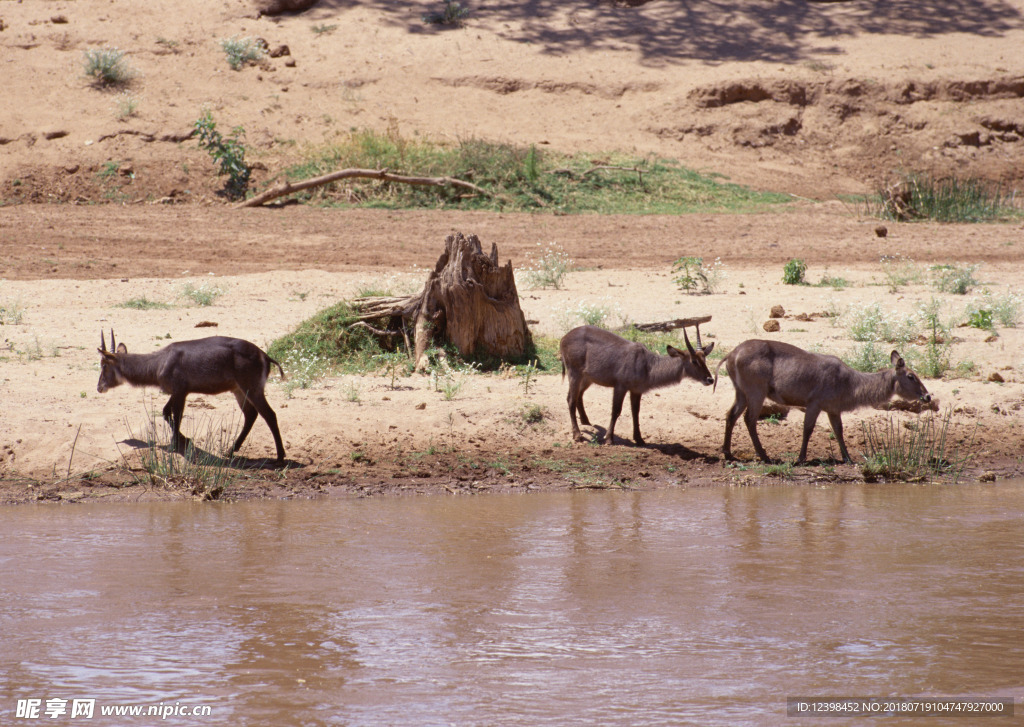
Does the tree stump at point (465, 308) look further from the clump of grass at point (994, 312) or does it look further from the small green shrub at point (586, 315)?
the clump of grass at point (994, 312)

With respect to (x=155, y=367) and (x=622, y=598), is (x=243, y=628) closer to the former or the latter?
(x=622, y=598)

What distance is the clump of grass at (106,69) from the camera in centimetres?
2373

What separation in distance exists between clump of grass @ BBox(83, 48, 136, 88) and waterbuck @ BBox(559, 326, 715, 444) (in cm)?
1793

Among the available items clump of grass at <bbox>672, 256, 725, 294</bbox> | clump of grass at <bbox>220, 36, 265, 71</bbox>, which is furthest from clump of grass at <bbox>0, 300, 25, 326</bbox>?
clump of grass at <bbox>220, 36, 265, 71</bbox>

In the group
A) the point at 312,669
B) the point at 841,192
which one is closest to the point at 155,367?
the point at 312,669

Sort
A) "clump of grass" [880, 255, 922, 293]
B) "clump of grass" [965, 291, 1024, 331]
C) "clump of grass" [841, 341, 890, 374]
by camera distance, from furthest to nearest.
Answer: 1. "clump of grass" [880, 255, 922, 293]
2. "clump of grass" [965, 291, 1024, 331]
3. "clump of grass" [841, 341, 890, 374]

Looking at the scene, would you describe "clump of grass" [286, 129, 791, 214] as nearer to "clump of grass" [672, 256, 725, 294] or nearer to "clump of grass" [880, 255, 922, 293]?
"clump of grass" [880, 255, 922, 293]

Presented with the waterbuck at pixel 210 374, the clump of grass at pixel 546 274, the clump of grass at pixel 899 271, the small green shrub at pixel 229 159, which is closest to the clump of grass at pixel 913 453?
the clump of grass at pixel 899 271

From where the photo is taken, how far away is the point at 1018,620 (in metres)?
5.71

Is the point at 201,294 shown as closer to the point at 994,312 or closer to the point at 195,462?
the point at 195,462

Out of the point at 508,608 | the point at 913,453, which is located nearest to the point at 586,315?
the point at 913,453

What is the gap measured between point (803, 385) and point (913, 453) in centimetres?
109

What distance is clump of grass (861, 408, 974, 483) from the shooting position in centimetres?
907

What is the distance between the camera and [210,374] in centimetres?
847
